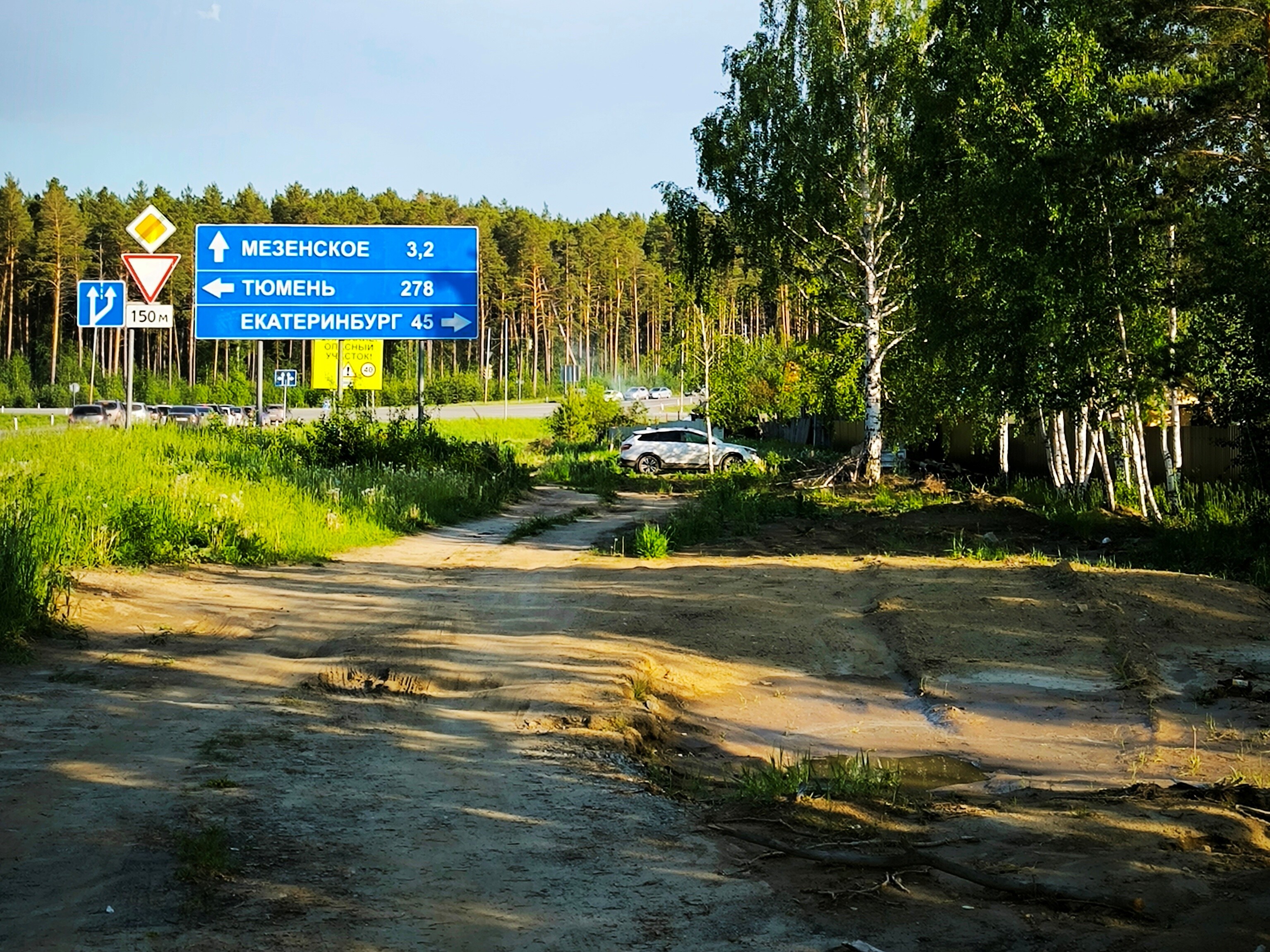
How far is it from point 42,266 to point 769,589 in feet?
266

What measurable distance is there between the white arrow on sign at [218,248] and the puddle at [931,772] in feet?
73.1

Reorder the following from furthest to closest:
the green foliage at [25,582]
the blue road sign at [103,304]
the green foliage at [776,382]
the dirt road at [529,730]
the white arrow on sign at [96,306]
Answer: the green foliage at [776,382]
the white arrow on sign at [96,306]
the blue road sign at [103,304]
the green foliage at [25,582]
the dirt road at [529,730]

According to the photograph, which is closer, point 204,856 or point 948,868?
point 204,856

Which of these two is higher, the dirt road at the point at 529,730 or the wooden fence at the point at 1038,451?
the wooden fence at the point at 1038,451

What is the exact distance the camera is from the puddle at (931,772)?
6.82 m

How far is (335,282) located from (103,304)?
8895mm

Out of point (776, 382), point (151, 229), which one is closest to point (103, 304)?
point (151, 229)

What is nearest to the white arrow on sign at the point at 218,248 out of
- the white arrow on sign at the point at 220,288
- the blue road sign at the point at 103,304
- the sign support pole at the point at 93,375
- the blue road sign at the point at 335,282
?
the blue road sign at the point at 335,282

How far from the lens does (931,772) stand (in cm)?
716

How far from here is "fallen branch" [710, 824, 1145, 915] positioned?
14.6 feet

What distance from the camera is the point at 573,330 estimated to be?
11794 cm

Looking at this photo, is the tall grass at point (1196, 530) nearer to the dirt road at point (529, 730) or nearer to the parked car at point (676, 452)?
the dirt road at point (529, 730)

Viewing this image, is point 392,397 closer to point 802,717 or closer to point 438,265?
point 438,265

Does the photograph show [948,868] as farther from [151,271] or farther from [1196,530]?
[151,271]
